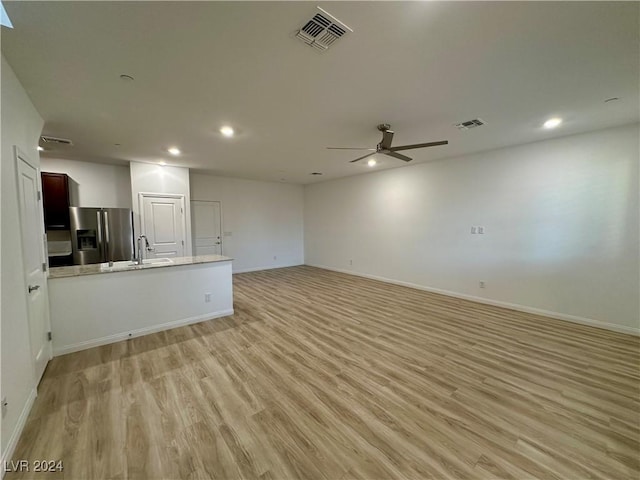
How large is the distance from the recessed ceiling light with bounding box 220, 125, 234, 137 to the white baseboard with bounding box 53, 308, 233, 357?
2750 millimetres

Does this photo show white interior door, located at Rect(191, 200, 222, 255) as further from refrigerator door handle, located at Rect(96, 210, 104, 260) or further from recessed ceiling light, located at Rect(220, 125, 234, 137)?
recessed ceiling light, located at Rect(220, 125, 234, 137)

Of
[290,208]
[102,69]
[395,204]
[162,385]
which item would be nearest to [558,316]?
[395,204]

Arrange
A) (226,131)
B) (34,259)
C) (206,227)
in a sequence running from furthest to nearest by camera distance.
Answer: (206,227) → (226,131) → (34,259)

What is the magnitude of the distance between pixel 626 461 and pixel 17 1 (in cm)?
463

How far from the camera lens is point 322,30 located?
1.66 metres

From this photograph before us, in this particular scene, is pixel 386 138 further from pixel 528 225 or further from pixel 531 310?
pixel 531 310

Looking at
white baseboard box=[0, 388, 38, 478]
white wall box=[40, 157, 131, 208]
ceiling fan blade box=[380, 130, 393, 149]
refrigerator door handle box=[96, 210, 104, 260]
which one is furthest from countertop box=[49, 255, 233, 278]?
ceiling fan blade box=[380, 130, 393, 149]

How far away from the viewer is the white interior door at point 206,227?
674cm

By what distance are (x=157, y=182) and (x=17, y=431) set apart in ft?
15.8

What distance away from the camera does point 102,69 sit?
6.80 ft

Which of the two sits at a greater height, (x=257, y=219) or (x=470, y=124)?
(x=470, y=124)

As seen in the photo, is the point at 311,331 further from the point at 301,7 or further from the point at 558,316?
the point at 558,316

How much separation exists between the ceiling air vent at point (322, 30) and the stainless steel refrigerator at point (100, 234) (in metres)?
5.16

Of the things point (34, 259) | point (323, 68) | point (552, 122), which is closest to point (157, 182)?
point (34, 259)
